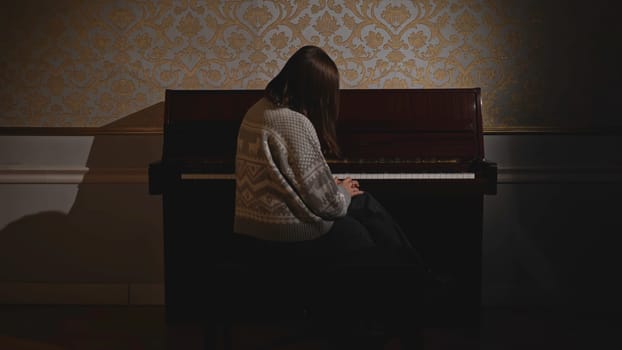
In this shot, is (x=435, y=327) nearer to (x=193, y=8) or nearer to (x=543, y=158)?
(x=543, y=158)

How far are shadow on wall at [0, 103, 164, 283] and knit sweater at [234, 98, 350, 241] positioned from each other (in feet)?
4.16

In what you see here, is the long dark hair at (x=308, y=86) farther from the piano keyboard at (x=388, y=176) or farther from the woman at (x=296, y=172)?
the piano keyboard at (x=388, y=176)

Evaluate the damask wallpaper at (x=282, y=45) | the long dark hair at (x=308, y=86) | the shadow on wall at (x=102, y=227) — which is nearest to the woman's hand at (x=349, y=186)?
the long dark hair at (x=308, y=86)

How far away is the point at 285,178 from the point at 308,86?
1.01 feet

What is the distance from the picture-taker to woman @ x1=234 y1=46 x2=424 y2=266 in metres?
2.06

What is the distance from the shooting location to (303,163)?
6.68 ft

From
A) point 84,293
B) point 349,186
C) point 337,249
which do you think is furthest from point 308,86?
point 84,293

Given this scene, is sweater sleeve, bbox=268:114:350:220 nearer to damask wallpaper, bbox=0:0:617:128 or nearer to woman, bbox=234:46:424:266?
woman, bbox=234:46:424:266

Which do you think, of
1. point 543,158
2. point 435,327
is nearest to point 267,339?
point 435,327

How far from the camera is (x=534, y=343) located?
2770 mm

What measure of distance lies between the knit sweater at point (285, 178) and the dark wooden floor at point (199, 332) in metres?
0.84

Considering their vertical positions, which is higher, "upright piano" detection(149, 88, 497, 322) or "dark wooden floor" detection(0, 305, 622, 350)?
"upright piano" detection(149, 88, 497, 322)

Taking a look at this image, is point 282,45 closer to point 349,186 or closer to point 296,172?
point 349,186

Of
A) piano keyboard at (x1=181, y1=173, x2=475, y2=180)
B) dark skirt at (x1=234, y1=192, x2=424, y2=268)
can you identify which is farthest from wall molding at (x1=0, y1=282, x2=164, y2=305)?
dark skirt at (x1=234, y1=192, x2=424, y2=268)
